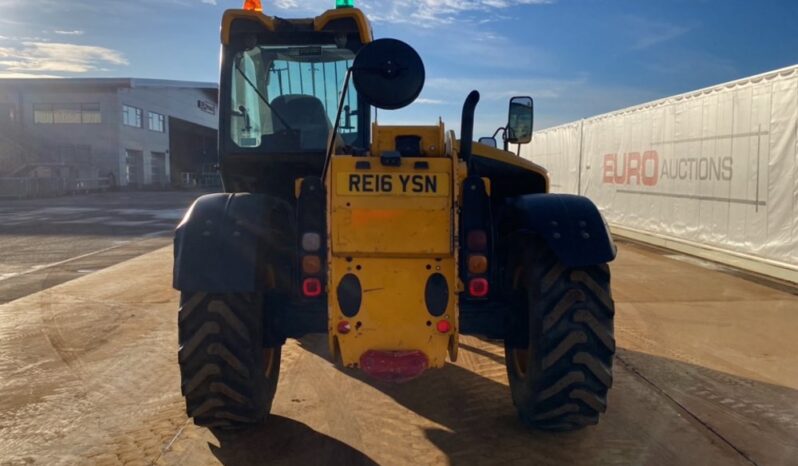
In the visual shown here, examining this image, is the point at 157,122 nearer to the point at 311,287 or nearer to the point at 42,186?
the point at 42,186

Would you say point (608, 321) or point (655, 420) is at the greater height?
point (608, 321)

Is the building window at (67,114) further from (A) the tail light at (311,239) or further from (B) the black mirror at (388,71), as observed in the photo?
(B) the black mirror at (388,71)

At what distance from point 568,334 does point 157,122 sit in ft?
159

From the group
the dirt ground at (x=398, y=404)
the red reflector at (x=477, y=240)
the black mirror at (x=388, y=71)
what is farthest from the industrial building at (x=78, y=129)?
the red reflector at (x=477, y=240)

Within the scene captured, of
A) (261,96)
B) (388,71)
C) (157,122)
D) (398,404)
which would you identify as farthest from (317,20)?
(157,122)

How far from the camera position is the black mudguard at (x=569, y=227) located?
11.5ft

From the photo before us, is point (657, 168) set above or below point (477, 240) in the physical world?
above

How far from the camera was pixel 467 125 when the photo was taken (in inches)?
141

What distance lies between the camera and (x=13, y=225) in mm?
18516

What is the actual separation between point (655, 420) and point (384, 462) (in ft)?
6.39

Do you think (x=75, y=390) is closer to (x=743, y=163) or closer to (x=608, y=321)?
(x=608, y=321)

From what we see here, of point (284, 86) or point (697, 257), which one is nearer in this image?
point (284, 86)

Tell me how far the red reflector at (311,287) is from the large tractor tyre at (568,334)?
4.08ft

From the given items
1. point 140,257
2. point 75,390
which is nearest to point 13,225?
point 140,257
